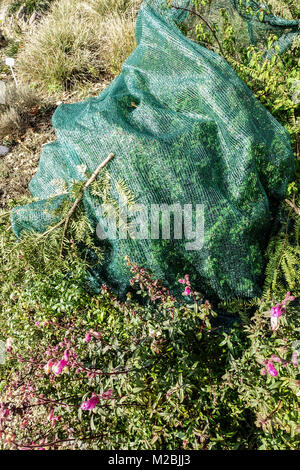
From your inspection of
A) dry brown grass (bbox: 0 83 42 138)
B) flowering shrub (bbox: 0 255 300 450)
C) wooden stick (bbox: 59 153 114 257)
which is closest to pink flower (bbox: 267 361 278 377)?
flowering shrub (bbox: 0 255 300 450)

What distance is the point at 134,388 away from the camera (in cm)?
153

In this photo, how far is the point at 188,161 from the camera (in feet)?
6.39

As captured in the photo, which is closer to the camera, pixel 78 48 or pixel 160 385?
pixel 160 385

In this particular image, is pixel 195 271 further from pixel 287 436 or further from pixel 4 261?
pixel 4 261

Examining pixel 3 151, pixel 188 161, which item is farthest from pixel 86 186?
pixel 3 151

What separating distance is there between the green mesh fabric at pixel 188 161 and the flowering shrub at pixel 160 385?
0.25 metres

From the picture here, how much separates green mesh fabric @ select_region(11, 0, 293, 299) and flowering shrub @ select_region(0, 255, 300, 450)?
25 cm

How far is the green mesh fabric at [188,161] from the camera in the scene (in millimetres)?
1953

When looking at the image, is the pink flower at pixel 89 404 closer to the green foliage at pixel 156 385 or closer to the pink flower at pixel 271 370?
the green foliage at pixel 156 385

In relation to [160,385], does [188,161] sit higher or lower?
higher

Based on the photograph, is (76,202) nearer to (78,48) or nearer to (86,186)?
(86,186)

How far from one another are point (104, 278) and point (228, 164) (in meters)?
0.96

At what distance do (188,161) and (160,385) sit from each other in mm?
1062

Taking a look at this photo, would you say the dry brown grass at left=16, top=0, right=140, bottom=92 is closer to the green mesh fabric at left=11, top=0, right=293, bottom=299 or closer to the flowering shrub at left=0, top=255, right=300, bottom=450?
the green mesh fabric at left=11, top=0, right=293, bottom=299
